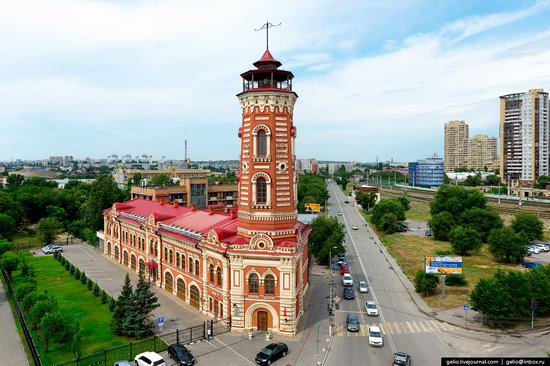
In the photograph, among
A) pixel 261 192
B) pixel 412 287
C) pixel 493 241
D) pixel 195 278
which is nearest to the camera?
pixel 261 192

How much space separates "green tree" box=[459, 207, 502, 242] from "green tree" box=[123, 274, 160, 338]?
67.5m

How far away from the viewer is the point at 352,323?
3766cm

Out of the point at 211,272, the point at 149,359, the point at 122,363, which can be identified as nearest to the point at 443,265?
the point at 211,272

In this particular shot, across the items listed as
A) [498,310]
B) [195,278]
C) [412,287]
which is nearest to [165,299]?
[195,278]

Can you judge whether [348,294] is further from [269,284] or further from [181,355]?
[181,355]

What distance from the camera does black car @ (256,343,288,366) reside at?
30.5m

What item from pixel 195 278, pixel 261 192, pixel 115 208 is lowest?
pixel 195 278

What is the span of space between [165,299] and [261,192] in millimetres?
19692

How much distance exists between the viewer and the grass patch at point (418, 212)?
118 metres

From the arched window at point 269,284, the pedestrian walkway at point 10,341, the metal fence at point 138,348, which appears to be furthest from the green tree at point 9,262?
the arched window at point 269,284

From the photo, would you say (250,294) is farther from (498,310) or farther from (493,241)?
(493,241)

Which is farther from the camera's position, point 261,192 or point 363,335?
point 261,192

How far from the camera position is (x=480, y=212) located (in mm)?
80750

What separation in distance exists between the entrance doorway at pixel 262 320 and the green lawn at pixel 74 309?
12362 mm
